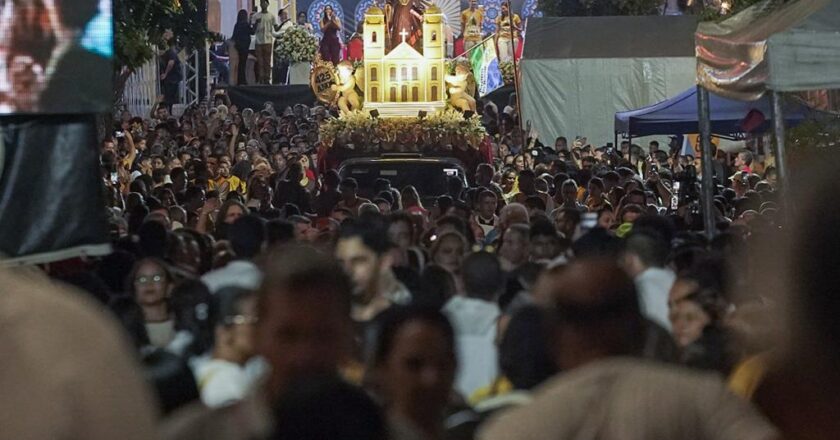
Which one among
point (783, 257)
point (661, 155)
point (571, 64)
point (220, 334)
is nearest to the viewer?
point (783, 257)

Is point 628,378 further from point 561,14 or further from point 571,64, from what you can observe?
point 561,14

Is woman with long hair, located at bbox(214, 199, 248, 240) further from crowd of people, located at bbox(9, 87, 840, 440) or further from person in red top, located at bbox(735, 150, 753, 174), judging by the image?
person in red top, located at bbox(735, 150, 753, 174)

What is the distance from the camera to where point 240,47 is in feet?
117

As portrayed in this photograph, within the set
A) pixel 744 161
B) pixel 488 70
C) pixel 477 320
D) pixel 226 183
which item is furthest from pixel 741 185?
pixel 488 70

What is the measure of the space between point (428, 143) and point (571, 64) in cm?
784

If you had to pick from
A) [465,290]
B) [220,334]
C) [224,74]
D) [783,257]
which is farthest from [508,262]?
[224,74]

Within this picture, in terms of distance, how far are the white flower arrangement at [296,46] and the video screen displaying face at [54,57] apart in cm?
2903

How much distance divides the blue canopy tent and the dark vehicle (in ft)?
13.2


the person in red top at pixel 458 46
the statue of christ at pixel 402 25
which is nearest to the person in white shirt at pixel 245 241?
the statue of christ at pixel 402 25

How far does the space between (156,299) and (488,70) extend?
26.8 m

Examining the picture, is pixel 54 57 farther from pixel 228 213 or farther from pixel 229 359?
pixel 228 213

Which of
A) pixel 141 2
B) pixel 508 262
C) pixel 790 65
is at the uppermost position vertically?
pixel 141 2

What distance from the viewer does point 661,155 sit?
24.9 meters

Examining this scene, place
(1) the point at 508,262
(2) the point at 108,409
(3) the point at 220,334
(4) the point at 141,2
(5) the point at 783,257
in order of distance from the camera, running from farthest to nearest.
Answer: (4) the point at 141,2 → (1) the point at 508,262 → (3) the point at 220,334 → (5) the point at 783,257 → (2) the point at 108,409
